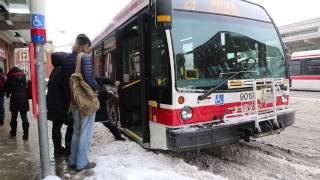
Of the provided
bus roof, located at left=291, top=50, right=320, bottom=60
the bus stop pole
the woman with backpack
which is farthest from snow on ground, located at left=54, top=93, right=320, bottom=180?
bus roof, located at left=291, top=50, right=320, bottom=60

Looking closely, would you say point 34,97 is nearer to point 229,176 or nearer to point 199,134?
point 199,134

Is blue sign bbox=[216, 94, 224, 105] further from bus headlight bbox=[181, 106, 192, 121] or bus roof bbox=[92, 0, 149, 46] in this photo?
bus roof bbox=[92, 0, 149, 46]

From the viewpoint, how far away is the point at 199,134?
454 cm

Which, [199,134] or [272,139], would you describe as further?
[272,139]

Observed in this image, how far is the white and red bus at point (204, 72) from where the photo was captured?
463 centimetres

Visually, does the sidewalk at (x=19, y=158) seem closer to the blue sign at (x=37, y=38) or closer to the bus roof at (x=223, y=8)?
the blue sign at (x=37, y=38)

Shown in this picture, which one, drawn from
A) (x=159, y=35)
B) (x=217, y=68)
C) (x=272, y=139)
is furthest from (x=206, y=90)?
(x=272, y=139)

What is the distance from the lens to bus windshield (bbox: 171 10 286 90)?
4770 mm

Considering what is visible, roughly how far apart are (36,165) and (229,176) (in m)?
3.01

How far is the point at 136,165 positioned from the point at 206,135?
1.08 meters

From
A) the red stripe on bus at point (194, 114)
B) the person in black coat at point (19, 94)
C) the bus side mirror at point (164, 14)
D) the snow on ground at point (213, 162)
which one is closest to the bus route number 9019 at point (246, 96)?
the red stripe on bus at point (194, 114)

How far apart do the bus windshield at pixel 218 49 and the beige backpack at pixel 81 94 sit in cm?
122

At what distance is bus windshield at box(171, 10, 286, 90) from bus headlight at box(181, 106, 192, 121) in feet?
0.98

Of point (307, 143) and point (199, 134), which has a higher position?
point (199, 134)
